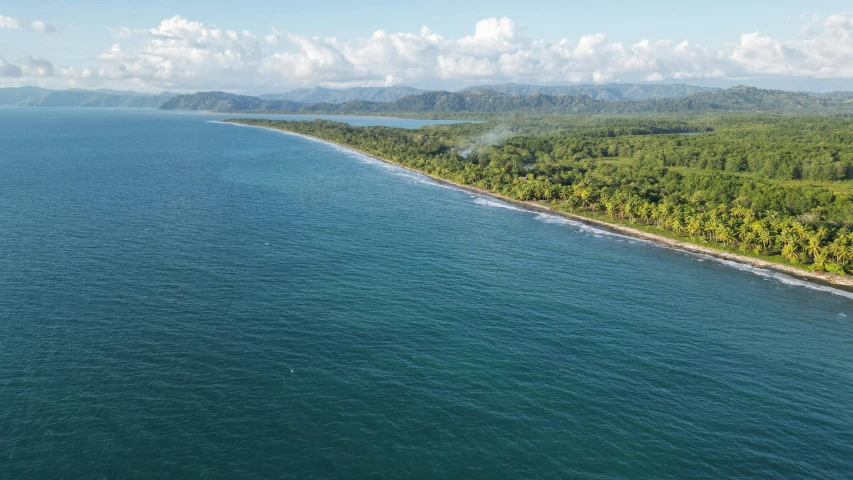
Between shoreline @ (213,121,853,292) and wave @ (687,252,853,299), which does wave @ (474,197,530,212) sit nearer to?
shoreline @ (213,121,853,292)

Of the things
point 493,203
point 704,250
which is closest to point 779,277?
point 704,250

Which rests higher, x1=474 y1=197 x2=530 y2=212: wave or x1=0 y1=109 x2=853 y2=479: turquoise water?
x1=474 y1=197 x2=530 y2=212: wave

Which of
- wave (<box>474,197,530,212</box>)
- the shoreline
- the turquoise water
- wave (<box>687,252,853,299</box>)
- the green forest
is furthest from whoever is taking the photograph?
wave (<box>474,197,530,212</box>)

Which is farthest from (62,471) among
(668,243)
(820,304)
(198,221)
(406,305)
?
(668,243)

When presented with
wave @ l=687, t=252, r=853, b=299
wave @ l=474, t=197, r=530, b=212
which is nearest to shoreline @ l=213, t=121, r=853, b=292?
wave @ l=687, t=252, r=853, b=299

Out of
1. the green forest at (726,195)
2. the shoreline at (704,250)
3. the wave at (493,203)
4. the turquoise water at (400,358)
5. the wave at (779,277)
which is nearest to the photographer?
the turquoise water at (400,358)

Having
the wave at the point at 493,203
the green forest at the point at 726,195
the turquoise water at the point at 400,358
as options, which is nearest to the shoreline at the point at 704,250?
the green forest at the point at 726,195

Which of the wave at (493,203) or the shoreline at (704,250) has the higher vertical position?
the wave at (493,203)

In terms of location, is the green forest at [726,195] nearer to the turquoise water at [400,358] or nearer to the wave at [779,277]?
the wave at [779,277]

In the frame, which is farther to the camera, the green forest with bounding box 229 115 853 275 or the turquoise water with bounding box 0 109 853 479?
the green forest with bounding box 229 115 853 275
